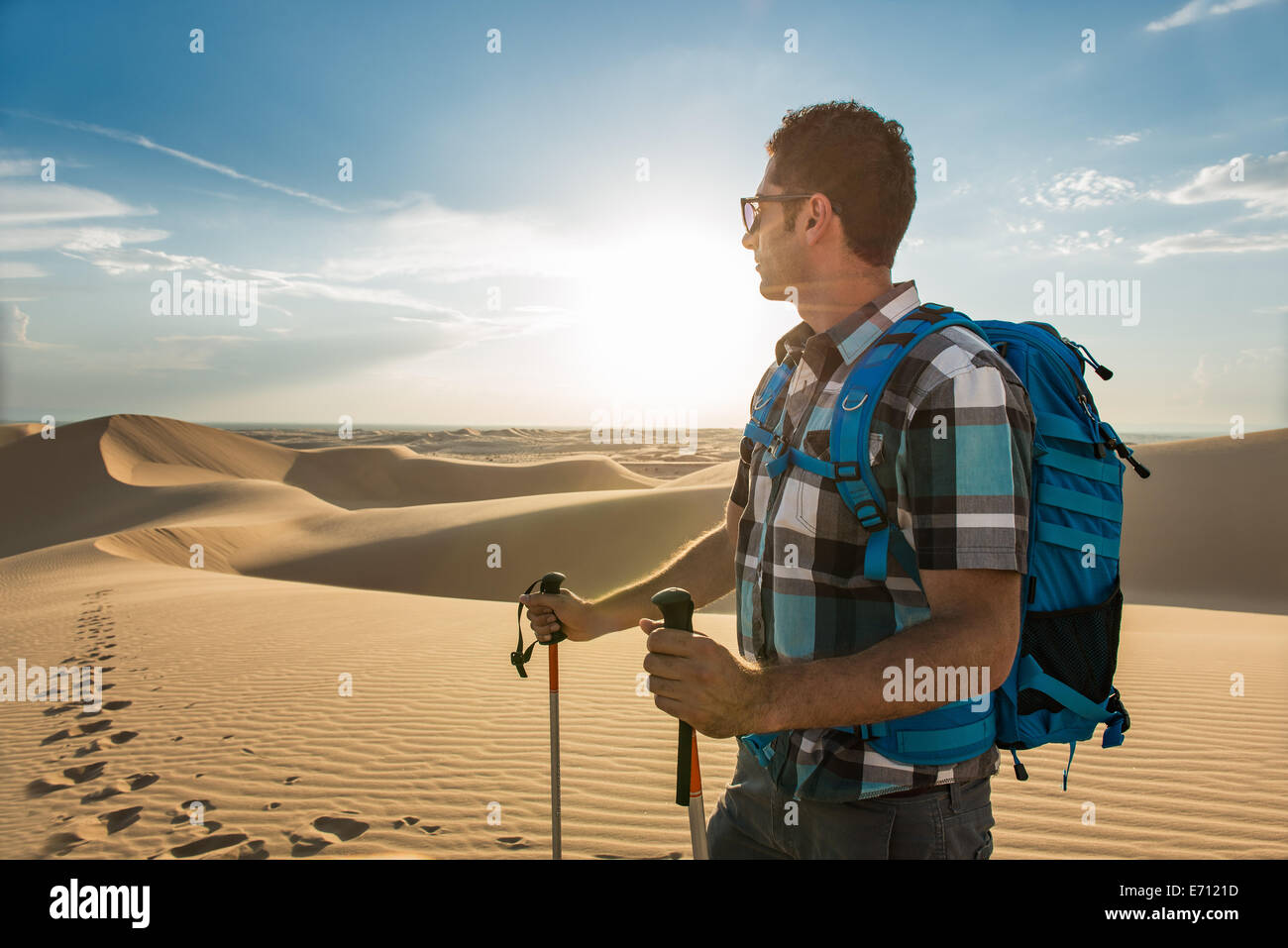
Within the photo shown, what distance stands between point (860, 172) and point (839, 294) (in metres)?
0.28

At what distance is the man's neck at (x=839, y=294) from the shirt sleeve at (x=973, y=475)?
0.49 meters

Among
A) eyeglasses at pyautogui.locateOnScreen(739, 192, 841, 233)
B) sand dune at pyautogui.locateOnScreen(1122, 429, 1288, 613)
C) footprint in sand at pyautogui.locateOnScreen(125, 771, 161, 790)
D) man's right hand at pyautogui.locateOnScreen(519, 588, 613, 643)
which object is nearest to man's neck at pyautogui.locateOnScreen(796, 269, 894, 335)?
eyeglasses at pyautogui.locateOnScreen(739, 192, 841, 233)

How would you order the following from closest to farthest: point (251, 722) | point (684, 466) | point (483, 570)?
point (251, 722), point (483, 570), point (684, 466)

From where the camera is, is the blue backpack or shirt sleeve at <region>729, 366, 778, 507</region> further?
shirt sleeve at <region>729, 366, 778, 507</region>

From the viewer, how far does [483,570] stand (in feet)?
71.8

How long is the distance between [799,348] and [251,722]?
6819 mm

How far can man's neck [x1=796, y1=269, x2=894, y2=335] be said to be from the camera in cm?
178

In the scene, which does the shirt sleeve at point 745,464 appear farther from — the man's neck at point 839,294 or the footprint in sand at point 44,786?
the footprint in sand at point 44,786

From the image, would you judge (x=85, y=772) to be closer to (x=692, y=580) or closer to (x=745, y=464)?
(x=692, y=580)

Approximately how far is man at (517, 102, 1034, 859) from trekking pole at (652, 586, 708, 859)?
0.07 meters

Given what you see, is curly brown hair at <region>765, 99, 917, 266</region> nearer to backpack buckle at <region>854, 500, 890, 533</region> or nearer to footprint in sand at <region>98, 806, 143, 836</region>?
backpack buckle at <region>854, 500, 890, 533</region>

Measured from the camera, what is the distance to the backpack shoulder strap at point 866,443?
146 cm
